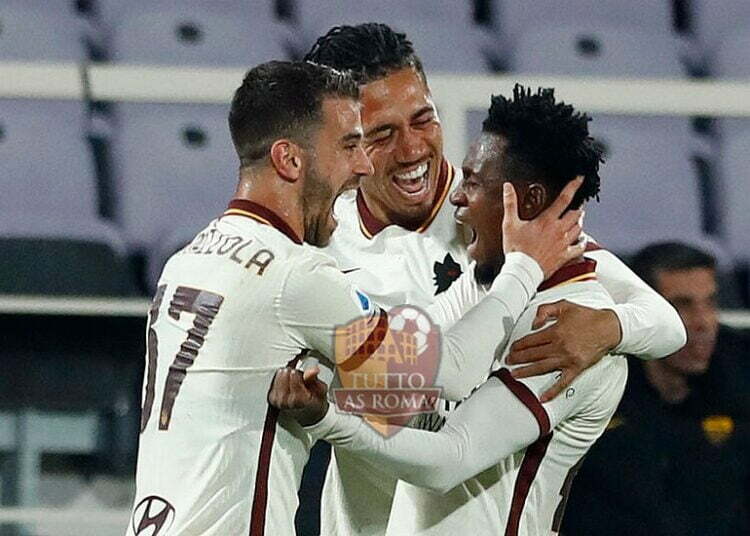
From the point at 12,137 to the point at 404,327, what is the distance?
87.7 inches

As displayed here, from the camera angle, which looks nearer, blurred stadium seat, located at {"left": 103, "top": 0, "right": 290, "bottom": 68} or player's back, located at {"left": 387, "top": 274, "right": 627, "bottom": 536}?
player's back, located at {"left": 387, "top": 274, "right": 627, "bottom": 536}

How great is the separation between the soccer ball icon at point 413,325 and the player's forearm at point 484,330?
0.05 metres

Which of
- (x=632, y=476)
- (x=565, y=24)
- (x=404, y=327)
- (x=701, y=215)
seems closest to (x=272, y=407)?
(x=404, y=327)

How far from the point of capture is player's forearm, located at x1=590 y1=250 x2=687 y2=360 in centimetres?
286

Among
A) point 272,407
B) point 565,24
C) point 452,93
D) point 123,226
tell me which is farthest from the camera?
point 565,24

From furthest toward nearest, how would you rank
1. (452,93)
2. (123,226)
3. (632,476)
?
(123,226) → (452,93) → (632,476)

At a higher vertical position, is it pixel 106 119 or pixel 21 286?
pixel 106 119

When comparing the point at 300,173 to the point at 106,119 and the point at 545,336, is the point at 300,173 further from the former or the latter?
the point at 106,119

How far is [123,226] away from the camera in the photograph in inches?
184

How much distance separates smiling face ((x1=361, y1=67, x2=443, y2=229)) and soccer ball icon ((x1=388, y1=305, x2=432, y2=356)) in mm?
298

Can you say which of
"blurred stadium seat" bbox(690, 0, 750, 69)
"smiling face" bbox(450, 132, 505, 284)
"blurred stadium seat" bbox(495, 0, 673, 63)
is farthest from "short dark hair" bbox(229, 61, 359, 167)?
"blurred stadium seat" bbox(690, 0, 750, 69)

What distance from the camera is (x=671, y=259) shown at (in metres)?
4.08

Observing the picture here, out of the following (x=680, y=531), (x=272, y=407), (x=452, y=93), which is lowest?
(x=680, y=531)

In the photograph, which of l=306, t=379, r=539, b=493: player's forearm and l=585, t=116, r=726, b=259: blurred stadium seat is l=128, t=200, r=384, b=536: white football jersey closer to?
l=306, t=379, r=539, b=493: player's forearm
